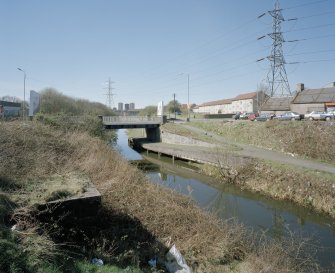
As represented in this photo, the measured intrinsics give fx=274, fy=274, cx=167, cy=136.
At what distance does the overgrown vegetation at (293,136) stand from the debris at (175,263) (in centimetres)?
1681

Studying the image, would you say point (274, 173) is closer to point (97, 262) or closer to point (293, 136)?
point (293, 136)

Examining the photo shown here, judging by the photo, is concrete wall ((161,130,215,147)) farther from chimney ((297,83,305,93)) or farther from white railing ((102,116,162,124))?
chimney ((297,83,305,93))

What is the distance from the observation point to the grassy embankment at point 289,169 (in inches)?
550

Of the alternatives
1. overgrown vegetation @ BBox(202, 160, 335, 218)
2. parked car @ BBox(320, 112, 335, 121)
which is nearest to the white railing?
parked car @ BBox(320, 112, 335, 121)

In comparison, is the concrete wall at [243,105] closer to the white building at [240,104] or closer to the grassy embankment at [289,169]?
the white building at [240,104]

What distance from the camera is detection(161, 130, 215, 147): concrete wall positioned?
2925cm

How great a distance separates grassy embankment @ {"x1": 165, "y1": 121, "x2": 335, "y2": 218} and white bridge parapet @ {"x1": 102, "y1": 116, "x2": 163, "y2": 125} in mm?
10138

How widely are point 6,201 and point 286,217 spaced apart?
12181 mm

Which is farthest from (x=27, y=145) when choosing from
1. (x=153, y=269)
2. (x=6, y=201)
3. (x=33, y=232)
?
(x=153, y=269)

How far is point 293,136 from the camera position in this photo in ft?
76.1

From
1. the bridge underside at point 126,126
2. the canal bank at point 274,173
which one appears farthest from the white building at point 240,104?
the canal bank at point 274,173

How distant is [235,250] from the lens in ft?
24.2

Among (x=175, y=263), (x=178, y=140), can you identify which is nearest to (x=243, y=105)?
(x=178, y=140)

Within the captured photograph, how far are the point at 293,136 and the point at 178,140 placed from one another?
1369cm
